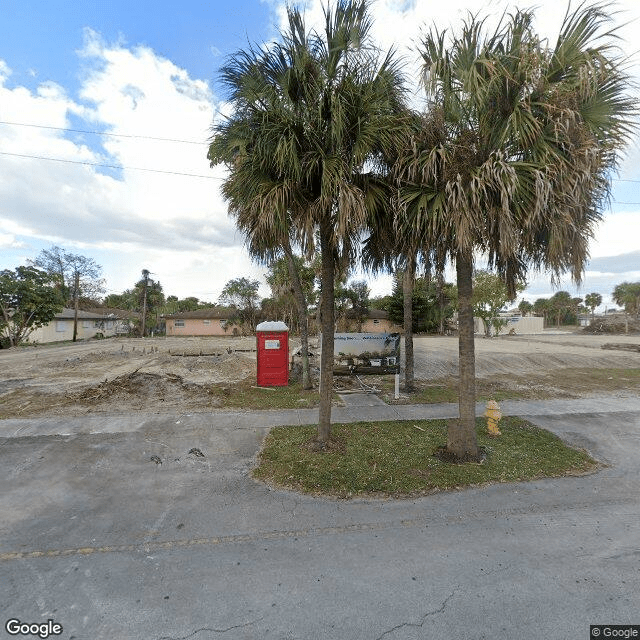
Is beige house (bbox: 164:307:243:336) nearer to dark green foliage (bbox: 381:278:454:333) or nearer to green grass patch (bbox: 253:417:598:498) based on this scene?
dark green foliage (bbox: 381:278:454:333)

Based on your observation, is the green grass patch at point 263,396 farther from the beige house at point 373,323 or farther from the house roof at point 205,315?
the house roof at point 205,315

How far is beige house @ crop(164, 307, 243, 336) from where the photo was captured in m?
41.9

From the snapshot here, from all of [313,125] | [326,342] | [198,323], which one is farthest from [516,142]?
[198,323]

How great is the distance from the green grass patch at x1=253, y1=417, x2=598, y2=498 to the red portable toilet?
463 centimetres

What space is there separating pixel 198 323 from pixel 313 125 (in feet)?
133

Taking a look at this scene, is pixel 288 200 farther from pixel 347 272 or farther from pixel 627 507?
pixel 627 507

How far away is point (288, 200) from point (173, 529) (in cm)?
430

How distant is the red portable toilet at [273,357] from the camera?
36.8ft

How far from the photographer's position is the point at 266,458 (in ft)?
17.9

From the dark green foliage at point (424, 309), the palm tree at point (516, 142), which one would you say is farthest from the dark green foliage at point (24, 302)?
the dark green foliage at point (424, 309)

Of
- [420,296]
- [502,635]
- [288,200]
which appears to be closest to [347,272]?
[288,200]

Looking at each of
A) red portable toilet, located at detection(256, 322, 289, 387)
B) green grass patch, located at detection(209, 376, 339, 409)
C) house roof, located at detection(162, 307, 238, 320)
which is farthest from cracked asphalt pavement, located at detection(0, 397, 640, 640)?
house roof, located at detection(162, 307, 238, 320)

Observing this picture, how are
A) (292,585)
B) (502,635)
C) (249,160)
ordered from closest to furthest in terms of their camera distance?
1. (502,635)
2. (292,585)
3. (249,160)

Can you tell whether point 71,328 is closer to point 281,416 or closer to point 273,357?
point 273,357
